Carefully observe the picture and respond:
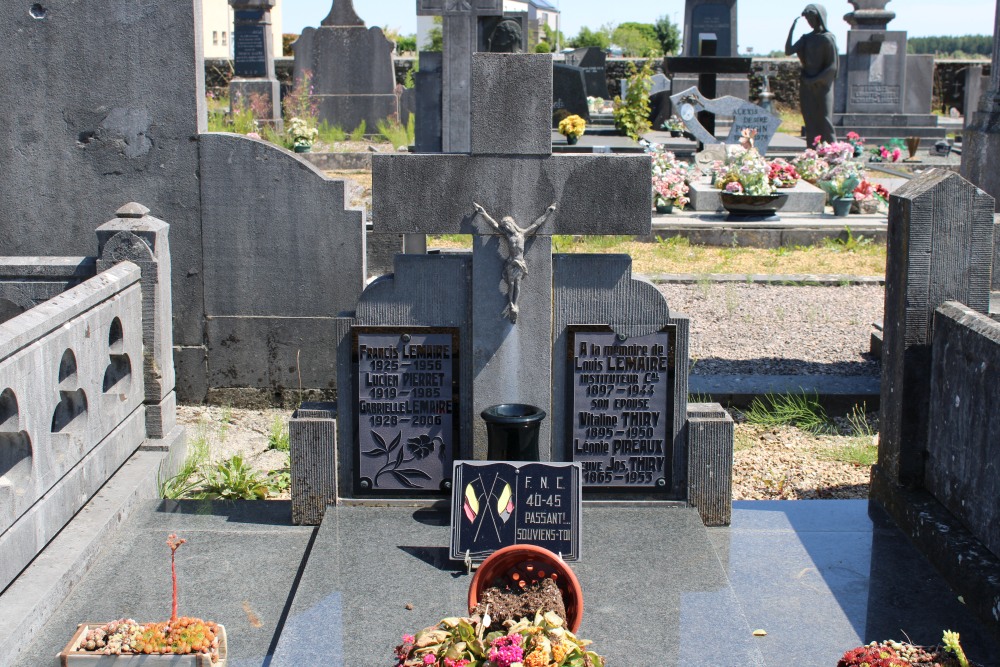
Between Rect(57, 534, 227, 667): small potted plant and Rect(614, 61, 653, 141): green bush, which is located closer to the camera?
Rect(57, 534, 227, 667): small potted plant

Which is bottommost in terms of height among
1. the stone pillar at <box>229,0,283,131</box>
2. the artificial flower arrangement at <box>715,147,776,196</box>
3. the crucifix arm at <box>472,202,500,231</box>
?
the crucifix arm at <box>472,202,500,231</box>

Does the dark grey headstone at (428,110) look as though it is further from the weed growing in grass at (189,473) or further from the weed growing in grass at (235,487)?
the weed growing in grass at (235,487)

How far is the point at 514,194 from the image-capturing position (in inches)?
200

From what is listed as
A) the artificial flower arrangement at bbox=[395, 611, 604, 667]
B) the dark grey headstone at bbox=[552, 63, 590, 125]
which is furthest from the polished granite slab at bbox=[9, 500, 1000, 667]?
the dark grey headstone at bbox=[552, 63, 590, 125]

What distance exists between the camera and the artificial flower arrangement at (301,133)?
56.7 ft

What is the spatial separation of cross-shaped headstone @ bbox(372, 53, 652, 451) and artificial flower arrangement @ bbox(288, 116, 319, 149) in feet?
41.5

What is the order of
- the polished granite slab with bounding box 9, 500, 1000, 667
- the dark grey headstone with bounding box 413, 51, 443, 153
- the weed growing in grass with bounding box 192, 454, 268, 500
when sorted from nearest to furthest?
the polished granite slab with bounding box 9, 500, 1000, 667
the weed growing in grass with bounding box 192, 454, 268, 500
the dark grey headstone with bounding box 413, 51, 443, 153

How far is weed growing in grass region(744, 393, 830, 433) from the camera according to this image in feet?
23.5

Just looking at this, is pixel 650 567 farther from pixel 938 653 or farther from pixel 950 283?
pixel 950 283

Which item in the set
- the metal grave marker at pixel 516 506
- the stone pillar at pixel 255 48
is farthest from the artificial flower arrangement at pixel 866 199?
the stone pillar at pixel 255 48

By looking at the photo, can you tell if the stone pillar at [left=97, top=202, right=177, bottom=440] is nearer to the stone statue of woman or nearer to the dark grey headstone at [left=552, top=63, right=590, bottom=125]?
the stone statue of woman

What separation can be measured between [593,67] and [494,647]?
92.4ft

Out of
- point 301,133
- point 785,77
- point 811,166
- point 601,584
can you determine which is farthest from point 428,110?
point 785,77

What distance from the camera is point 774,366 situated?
8281 millimetres
